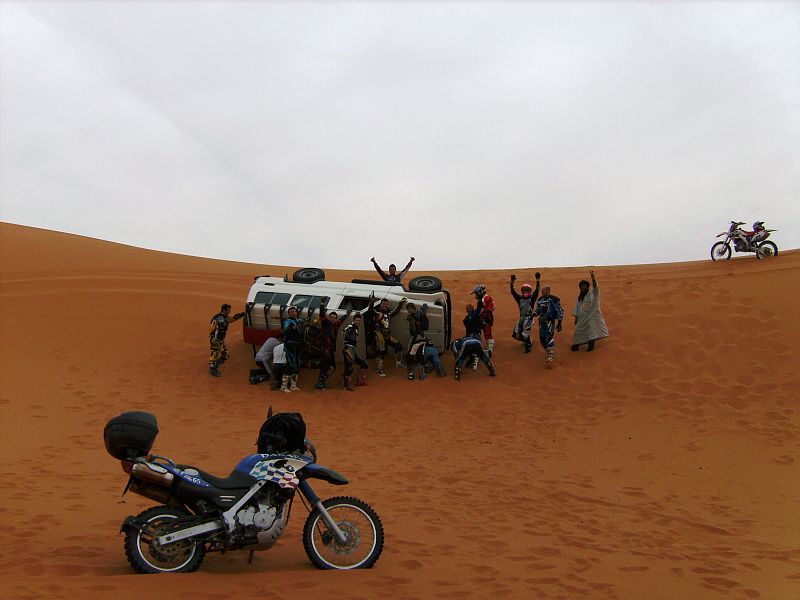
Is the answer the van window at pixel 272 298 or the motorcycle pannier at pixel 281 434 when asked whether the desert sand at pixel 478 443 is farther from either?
the van window at pixel 272 298

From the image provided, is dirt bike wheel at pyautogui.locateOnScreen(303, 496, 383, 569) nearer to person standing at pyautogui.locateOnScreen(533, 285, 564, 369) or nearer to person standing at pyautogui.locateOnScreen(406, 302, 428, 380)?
person standing at pyautogui.locateOnScreen(406, 302, 428, 380)

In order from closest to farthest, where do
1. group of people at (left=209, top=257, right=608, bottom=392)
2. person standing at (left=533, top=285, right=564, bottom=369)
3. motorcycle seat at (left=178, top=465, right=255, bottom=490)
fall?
1. motorcycle seat at (left=178, top=465, right=255, bottom=490)
2. group of people at (left=209, top=257, right=608, bottom=392)
3. person standing at (left=533, top=285, right=564, bottom=369)

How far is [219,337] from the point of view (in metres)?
16.5

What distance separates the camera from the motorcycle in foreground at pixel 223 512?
19.3 ft

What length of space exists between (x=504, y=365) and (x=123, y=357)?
9079 millimetres

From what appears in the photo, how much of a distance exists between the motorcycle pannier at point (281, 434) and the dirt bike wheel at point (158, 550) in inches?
33.5

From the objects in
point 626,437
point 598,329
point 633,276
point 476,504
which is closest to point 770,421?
point 626,437

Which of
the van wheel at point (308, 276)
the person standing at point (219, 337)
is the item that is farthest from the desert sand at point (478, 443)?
the van wheel at point (308, 276)

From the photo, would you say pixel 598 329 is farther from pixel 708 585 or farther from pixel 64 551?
pixel 64 551

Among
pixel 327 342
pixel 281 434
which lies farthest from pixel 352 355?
pixel 281 434

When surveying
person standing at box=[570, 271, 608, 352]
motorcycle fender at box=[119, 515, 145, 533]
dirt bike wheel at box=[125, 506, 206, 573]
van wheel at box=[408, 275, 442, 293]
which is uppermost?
van wheel at box=[408, 275, 442, 293]

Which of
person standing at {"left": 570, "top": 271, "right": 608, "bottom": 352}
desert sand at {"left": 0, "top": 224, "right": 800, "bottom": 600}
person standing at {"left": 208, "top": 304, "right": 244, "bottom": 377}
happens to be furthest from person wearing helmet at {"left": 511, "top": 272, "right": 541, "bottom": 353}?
person standing at {"left": 208, "top": 304, "right": 244, "bottom": 377}

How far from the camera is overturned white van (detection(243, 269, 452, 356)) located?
631 inches

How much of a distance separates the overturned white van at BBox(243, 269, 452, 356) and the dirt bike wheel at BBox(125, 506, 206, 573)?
989cm
